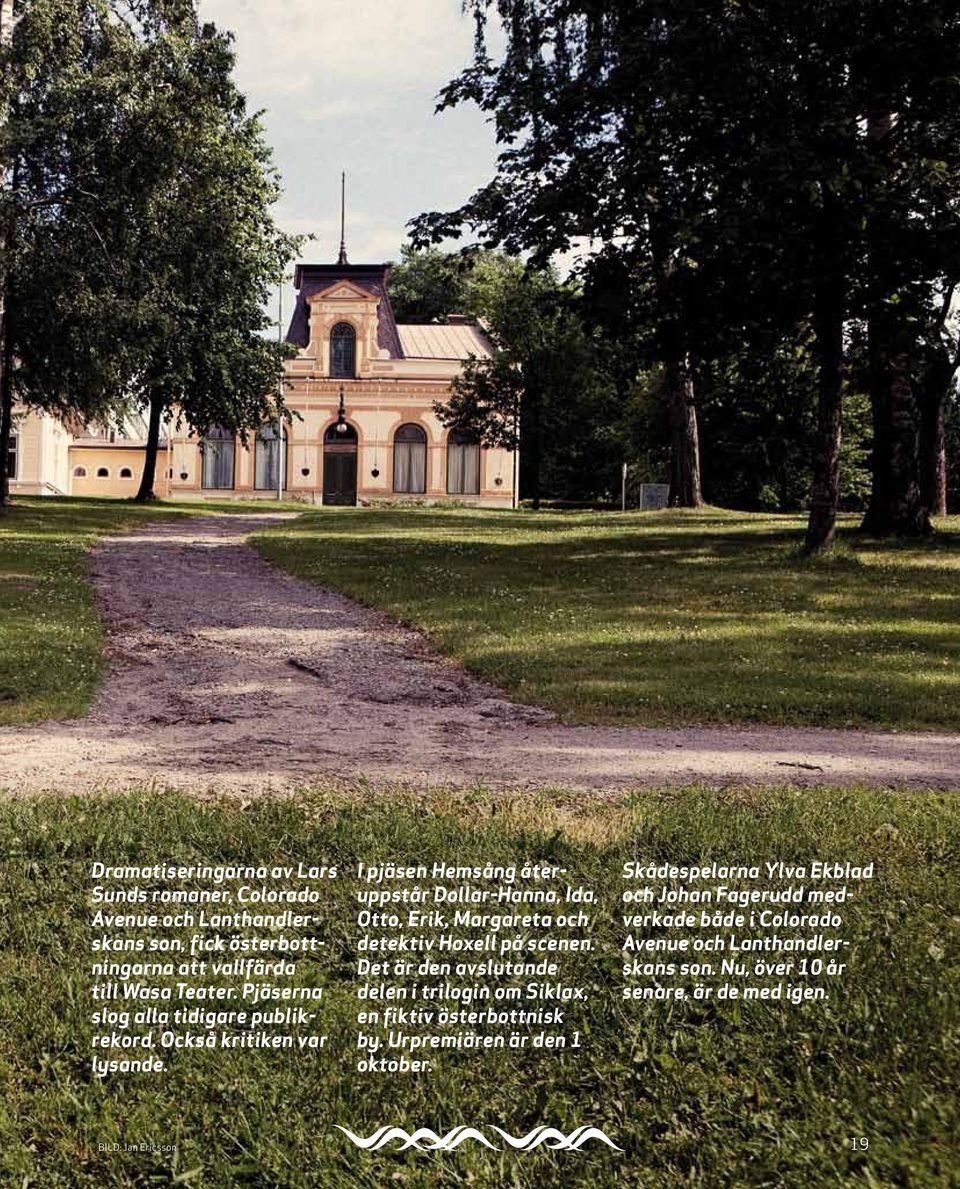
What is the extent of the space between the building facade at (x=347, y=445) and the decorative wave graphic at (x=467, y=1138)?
53.5 metres

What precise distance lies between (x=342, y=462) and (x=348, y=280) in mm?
8879

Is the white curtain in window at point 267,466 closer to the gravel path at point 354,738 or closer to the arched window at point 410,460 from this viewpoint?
the arched window at point 410,460

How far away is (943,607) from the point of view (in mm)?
14047

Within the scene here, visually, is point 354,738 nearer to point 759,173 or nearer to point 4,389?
point 759,173

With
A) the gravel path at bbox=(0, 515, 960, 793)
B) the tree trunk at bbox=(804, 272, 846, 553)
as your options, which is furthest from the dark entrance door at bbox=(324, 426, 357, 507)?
the gravel path at bbox=(0, 515, 960, 793)

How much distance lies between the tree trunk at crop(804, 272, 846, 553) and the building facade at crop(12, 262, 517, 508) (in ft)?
125

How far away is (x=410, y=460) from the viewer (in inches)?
2267

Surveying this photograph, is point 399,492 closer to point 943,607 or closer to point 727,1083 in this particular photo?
point 943,607

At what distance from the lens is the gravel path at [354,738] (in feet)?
21.1

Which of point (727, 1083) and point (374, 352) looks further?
point (374, 352)

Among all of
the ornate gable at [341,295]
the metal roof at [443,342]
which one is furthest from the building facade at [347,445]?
the metal roof at [443,342]

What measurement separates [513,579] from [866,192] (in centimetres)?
705

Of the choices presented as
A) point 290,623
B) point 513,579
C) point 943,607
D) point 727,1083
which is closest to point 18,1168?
point 727,1083

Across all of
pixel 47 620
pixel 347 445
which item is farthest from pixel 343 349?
pixel 47 620
